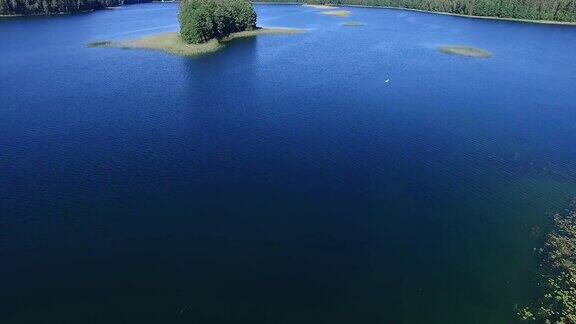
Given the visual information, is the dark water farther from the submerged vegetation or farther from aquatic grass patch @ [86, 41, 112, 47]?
aquatic grass patch @ [86, 41, 112, 47]

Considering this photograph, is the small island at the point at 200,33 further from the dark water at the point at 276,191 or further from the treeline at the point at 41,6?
the treeline at the point at 41,6

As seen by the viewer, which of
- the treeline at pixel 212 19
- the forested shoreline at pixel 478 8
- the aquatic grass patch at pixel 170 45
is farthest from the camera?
the forested shoreline at pixel 478 8

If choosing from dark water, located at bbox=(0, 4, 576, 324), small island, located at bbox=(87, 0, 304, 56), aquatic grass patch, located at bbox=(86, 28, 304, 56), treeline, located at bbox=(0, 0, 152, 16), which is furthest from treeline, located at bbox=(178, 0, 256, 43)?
treeline, located at bbox=(0, 0, 152, 16)

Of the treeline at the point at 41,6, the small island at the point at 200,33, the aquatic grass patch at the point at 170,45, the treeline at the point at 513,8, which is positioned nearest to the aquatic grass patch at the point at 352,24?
the small island at the point at 200,33

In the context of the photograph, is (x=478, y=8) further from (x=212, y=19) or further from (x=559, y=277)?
(x=559, y=277)

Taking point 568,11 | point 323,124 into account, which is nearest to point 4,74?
point 323,124
